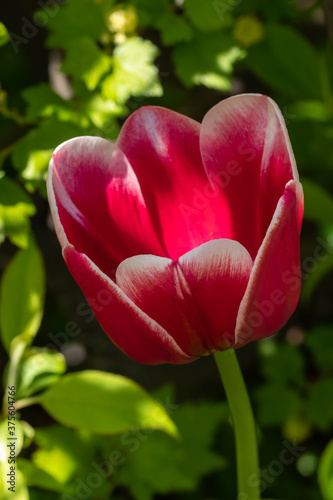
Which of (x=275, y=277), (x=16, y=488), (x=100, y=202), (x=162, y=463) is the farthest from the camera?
(x=162, y=463)


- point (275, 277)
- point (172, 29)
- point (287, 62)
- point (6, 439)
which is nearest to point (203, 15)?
point (172, 29)

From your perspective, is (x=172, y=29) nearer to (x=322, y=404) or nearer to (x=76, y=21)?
(x=76, y=21)

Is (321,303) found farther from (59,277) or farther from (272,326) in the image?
(272,326)

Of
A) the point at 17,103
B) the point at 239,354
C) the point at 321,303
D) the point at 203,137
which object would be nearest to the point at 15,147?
the point at 17,103

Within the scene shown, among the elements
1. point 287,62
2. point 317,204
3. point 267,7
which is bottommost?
point 317,204

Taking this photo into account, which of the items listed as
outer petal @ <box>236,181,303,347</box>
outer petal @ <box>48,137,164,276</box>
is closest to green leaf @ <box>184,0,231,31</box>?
outer petal @ <box>48,137,164,276</box>
